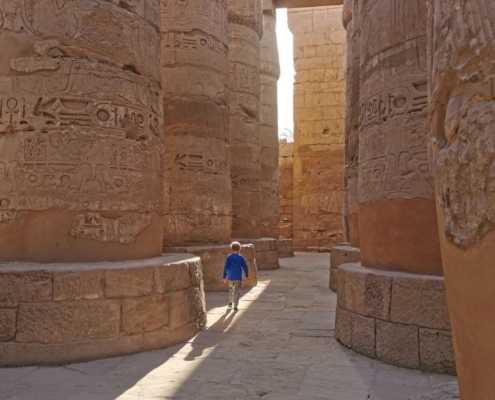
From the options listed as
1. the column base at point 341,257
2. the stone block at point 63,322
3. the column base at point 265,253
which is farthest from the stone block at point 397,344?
the column base at point 265,253

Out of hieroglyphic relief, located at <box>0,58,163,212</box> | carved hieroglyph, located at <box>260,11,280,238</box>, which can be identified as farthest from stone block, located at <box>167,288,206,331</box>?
carved hieroglyph, located at <box>260,11,280,238</box>

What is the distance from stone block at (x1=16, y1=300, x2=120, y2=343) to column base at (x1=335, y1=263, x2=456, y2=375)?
6.88 feet

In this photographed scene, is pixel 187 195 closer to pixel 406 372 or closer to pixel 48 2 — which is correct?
pixel 48 2

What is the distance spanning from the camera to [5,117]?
13.9ft

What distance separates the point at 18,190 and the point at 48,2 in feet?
5.58

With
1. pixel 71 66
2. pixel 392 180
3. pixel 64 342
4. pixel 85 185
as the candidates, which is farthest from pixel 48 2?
pixel 392 180

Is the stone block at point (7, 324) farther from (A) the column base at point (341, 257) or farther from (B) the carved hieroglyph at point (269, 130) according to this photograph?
(B) the carved hieroglyph at point (269, 130)

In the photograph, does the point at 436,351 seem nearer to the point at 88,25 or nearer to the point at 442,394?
the point at 442,394

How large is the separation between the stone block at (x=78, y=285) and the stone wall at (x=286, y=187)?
1355cm

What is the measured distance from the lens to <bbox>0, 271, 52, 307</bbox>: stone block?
3.78 meters

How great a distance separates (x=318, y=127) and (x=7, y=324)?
14130 mm

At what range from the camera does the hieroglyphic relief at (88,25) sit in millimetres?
4301

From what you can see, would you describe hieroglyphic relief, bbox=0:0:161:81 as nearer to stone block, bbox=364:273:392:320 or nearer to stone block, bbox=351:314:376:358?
stone block, bbox=364:273:392:320

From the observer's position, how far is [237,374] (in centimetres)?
356
